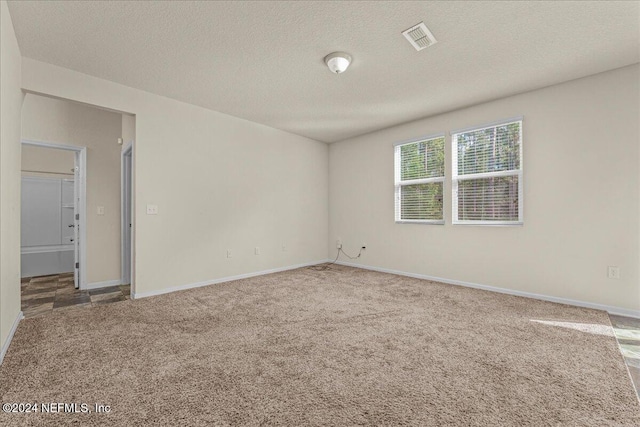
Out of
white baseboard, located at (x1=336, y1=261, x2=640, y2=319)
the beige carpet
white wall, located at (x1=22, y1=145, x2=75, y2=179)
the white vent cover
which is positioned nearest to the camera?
the beige carpet

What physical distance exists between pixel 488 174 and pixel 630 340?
2.16 metres

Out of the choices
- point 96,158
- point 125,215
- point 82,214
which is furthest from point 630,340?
point 96,158

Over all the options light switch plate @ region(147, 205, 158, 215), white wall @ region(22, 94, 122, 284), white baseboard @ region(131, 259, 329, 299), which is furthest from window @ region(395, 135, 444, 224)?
white wall @ region(22, 94, 122, 284)

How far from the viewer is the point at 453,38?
2.44 metres

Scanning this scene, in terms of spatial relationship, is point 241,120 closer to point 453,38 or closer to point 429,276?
point 453,38

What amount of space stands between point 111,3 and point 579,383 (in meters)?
4.01

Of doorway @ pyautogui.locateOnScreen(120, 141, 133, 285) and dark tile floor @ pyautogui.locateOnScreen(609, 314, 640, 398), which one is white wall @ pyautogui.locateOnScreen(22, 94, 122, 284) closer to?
doorway @ pyautogui.locateOnScreen(120, 141, 133, 285)

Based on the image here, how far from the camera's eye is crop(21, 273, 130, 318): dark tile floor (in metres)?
3.22

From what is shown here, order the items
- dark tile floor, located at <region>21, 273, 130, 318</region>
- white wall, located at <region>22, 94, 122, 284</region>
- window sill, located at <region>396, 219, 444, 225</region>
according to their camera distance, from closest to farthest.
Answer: dark tile floor, located at <region>21, 273, 130, 318</region>
white wall, located at <region>22, 94, 122, 284</region>
window sill, located at <region>396, 219, 444, 225</region>

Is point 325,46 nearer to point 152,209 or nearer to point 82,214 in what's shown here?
point 152,209

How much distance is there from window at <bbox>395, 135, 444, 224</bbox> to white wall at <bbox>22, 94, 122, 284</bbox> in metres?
4.52

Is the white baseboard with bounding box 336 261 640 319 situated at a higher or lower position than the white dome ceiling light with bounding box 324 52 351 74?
lower

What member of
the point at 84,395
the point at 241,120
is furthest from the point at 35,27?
the point at 84,395

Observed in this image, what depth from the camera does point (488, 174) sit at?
12.4 ft
